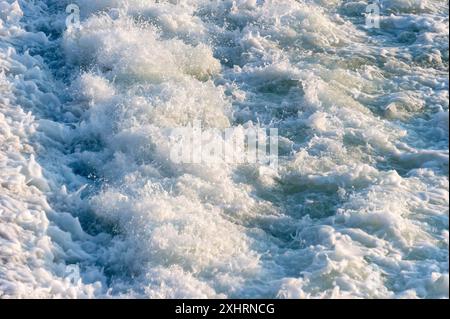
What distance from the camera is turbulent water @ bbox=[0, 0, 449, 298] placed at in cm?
818

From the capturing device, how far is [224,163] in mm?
9961

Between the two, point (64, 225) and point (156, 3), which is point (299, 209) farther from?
point (156, 3)

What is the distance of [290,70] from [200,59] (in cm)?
148

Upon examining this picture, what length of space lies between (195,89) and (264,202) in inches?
110

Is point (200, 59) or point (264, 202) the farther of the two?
point (200, 59)

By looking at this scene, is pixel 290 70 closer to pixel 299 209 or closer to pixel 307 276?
pixel 299 209

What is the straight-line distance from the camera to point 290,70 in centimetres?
1191

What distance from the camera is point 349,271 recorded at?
26.8ft

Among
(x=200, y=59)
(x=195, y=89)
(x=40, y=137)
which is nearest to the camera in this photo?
(x=40, y=137)

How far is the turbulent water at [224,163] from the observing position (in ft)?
26.8

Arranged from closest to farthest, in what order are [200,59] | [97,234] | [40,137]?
[97,234] < [40,137] < [200,59]
